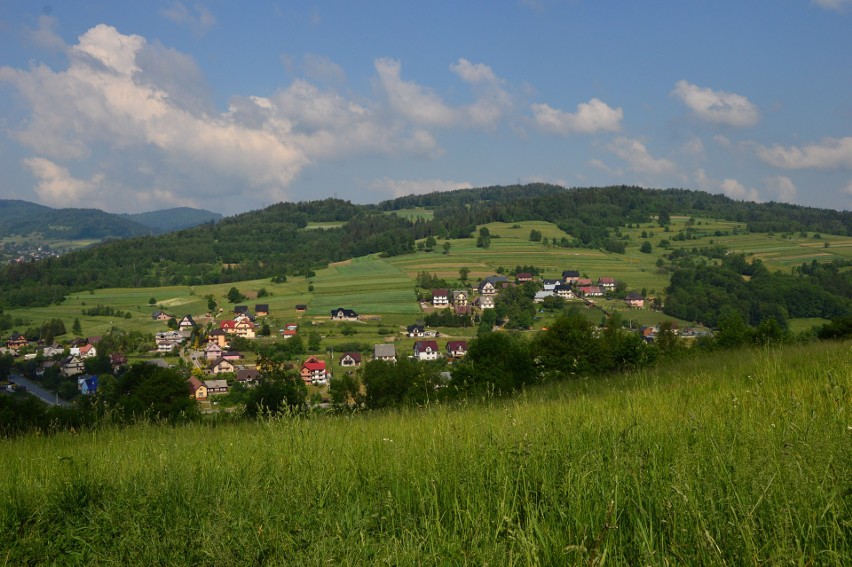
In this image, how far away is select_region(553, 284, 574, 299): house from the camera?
77812 mm

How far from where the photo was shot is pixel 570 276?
86.6 m

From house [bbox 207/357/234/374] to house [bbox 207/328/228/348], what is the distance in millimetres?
11503

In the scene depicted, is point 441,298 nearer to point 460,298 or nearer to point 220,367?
point 460,298

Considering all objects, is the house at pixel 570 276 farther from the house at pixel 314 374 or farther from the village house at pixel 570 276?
the house at pixel 314 374

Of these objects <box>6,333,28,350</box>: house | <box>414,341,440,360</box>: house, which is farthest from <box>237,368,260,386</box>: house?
<box>6,333,28,350</box>: house

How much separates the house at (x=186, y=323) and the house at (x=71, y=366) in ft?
54.5

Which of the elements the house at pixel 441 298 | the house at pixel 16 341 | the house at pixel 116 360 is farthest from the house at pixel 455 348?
the house at pixel 16 341

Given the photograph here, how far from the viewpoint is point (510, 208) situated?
14212cm

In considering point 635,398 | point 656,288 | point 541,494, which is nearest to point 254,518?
point 541,494

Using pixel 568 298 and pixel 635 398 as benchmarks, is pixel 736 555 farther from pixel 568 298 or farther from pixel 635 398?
pixel 568 298

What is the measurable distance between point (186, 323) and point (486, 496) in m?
67.9

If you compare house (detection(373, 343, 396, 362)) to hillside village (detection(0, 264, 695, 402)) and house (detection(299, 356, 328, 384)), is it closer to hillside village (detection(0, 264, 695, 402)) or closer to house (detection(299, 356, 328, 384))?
hillside village (detection(0, 264, 695, 402))

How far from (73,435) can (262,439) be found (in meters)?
4.65

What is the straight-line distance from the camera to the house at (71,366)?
4507 cm
